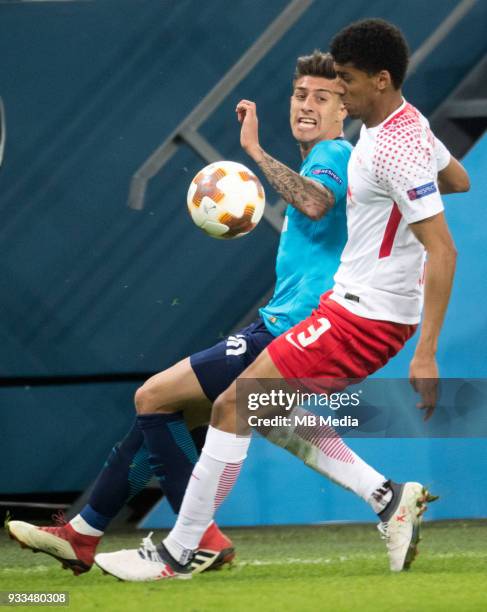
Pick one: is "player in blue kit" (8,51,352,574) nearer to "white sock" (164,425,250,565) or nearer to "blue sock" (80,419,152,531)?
"blue sock" (80,419,152,531)

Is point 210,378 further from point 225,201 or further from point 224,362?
point 225,201

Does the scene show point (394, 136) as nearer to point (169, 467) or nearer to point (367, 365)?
point (367, 365)

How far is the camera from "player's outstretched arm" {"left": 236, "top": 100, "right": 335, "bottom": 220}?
4.40 metres

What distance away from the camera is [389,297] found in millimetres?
4281

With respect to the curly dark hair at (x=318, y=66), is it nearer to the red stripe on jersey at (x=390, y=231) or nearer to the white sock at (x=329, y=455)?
the red stripe on jersey at (x=390, y=231)

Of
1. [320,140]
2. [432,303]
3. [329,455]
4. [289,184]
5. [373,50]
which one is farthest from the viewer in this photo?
[320,140]

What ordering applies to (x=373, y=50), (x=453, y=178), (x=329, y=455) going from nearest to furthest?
(x=373, y=50)
(x=453, y=178)
(x=329, y=455)

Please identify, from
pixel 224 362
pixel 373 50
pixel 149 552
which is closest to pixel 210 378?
pixel 224 362

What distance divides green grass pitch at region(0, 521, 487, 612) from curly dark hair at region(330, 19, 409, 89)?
60.5 inches

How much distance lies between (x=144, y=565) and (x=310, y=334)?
0.90m

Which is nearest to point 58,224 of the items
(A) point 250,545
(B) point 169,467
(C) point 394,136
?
(A) point 250,545

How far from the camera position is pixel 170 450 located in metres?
4.58

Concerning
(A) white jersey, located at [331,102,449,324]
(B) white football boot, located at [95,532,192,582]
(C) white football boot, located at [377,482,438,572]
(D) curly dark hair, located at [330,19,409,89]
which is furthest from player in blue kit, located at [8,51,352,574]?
(C) white football boot, located at [377,482,438,572]

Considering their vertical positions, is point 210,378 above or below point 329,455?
above
